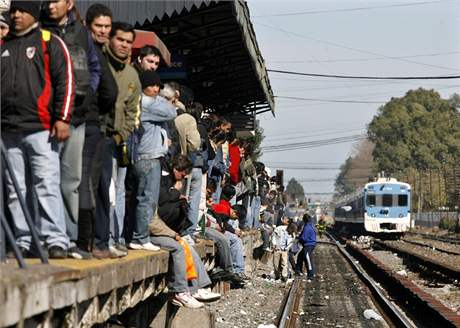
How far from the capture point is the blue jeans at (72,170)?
271 inches

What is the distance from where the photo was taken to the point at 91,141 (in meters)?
7.35

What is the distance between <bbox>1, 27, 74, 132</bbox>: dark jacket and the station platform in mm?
916

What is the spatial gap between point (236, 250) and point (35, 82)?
12.4 m

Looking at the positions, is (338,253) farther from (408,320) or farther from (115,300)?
(115,300)

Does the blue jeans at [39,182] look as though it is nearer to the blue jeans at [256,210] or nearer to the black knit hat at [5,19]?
the black knit hat at [5,19]

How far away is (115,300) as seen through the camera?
24.6 ft

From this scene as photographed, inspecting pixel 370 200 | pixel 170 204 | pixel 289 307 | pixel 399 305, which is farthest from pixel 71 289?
pixel 370 200

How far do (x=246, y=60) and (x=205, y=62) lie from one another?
4.88 feet

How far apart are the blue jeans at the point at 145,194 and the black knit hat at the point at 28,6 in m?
3.25

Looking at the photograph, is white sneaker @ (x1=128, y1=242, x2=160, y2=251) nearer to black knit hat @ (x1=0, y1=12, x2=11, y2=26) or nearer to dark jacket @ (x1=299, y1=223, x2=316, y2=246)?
black knit hat @ (x1=0, y1=12, x2=11, y2=26)

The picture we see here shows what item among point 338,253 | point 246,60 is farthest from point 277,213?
point 246,60

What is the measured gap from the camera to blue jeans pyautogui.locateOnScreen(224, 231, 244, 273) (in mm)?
18266

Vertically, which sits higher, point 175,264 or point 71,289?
point 175,264

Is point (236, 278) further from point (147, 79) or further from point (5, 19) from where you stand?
point (5, 19)
